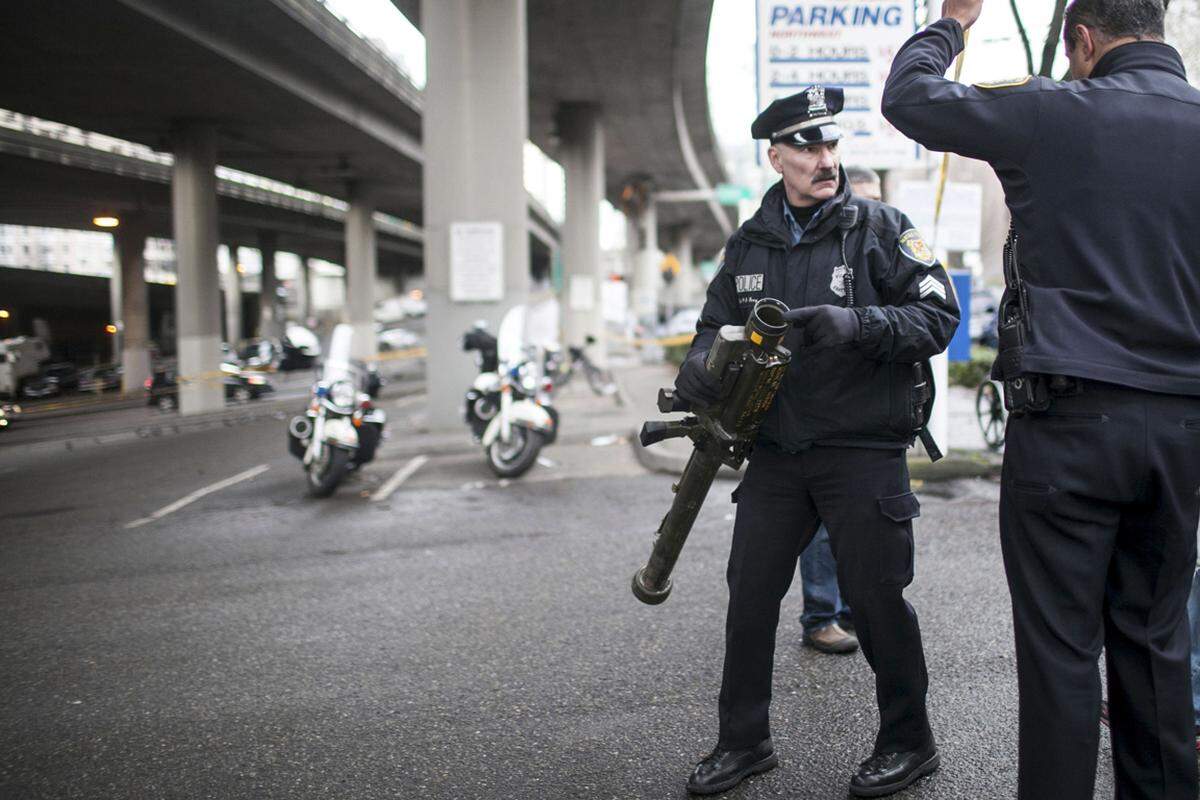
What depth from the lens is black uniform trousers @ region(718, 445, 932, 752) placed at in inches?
115

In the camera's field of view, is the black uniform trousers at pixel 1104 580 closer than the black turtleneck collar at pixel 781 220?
Yes

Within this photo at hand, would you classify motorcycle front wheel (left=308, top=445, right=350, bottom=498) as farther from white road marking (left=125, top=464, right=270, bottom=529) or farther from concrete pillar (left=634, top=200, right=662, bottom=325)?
concrete pillar (left=634, top=200, right=662, bottom=325)

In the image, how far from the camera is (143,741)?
11.6 feet

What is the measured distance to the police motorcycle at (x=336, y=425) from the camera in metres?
8.61

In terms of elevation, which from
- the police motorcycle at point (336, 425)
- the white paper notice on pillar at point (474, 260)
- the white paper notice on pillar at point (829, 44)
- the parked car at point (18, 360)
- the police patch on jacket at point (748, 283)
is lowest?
the police motorcycle at point (336, 425)

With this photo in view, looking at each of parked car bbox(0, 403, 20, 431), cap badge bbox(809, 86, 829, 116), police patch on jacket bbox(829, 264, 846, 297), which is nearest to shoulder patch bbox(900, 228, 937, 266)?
police patch on jacket bbox(829, 264, 846, 297)

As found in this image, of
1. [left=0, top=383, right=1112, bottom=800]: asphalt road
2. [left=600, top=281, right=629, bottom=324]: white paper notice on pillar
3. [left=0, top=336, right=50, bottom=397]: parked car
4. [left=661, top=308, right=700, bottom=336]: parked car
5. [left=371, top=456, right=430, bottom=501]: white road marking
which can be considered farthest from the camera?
[left=661, top=308, right=700, bottom=336]: parked car

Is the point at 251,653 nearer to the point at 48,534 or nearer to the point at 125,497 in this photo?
the point at 48,534

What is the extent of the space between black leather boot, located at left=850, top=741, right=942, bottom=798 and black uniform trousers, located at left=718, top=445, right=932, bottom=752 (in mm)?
31

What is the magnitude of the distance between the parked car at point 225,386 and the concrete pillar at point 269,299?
3192 cm

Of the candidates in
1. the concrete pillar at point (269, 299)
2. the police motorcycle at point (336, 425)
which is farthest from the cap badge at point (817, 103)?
the concrete pillar at point (269, 299)

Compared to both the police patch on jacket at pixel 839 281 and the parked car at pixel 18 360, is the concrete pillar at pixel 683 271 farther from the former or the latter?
the police patch on jacket at pixel 839 281

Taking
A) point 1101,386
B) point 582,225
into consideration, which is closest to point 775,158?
point 1101,386

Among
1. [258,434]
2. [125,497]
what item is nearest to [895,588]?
[125,497]
